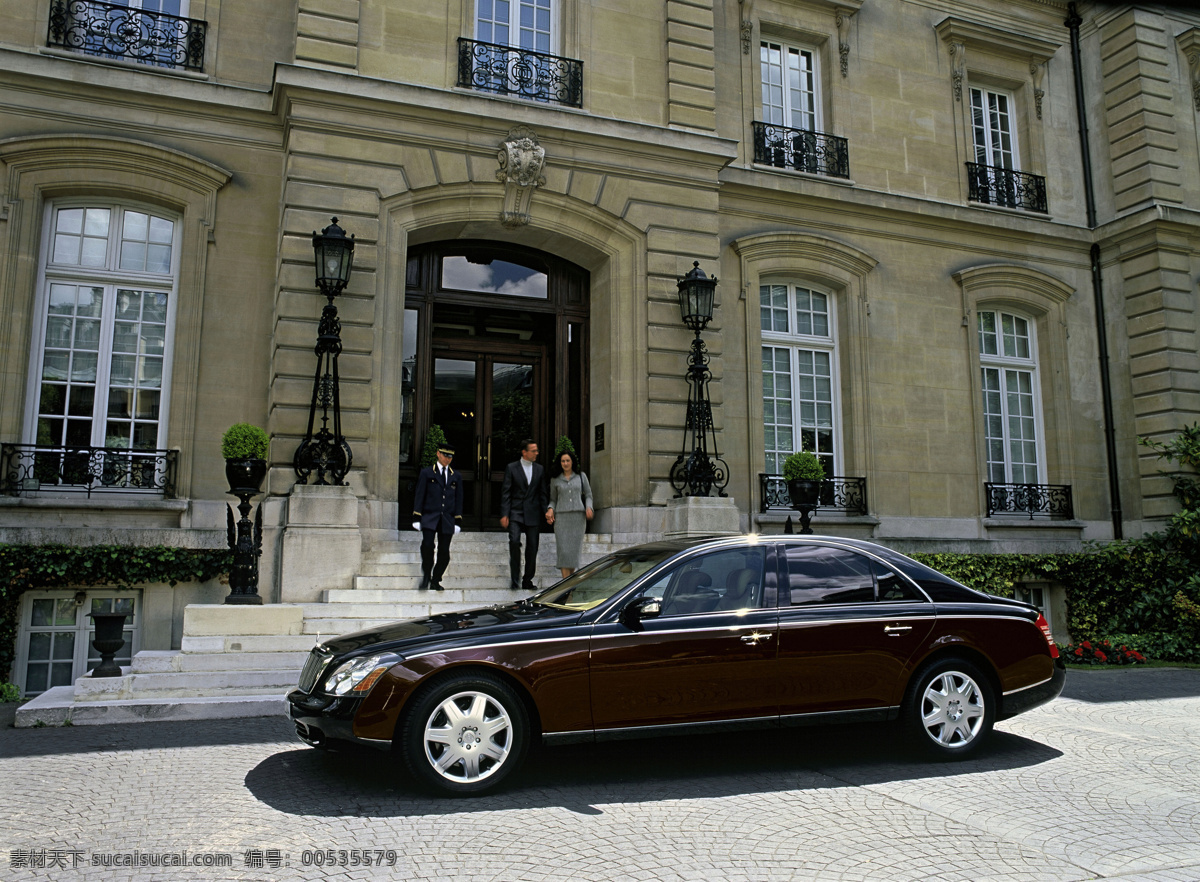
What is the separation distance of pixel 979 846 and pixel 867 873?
2.57ft

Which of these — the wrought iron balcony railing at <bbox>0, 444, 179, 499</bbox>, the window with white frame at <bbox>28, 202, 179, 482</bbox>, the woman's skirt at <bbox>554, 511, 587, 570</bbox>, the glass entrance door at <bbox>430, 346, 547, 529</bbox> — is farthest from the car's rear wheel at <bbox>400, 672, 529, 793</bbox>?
the glass entrance door at <bbox>430, 346, 547, 529</bbox>

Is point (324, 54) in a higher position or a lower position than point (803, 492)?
higher

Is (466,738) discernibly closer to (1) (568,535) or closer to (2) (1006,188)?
(1) (568,535)

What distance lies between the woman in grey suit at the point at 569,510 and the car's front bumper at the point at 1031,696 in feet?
17.7

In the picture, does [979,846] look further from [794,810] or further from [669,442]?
[669,442]

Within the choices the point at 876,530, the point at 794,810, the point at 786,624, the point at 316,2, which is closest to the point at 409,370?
the point at 316,2

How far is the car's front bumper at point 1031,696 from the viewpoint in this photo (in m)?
6.28

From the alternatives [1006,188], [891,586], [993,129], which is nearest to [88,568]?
[891,586]

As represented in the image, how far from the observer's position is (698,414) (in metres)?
12.7

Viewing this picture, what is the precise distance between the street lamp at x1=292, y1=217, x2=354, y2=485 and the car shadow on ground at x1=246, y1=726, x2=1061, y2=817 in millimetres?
5125

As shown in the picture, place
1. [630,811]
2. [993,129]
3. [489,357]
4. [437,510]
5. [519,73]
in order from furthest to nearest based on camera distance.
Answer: [993,129] < [489,357] < [519,73] < [437,510] < [630,811]

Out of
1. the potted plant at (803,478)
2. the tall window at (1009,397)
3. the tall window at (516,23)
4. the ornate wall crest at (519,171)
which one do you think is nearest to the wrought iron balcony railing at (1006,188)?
Answer: the tall window at (1009,397)

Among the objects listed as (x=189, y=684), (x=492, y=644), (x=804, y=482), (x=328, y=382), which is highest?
(x=328, y=382)

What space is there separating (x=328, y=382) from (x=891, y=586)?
7.29m
